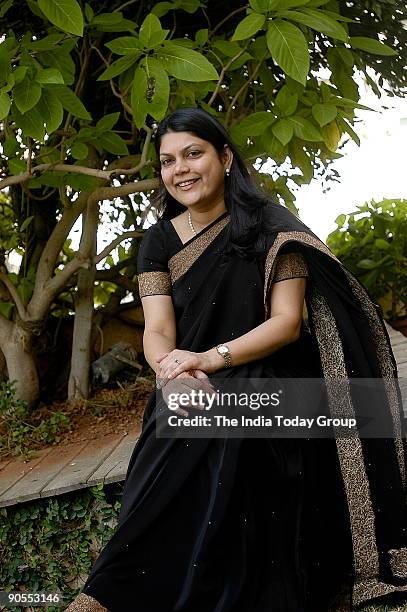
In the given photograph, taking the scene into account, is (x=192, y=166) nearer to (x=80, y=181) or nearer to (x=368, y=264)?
(x=80, y=181)

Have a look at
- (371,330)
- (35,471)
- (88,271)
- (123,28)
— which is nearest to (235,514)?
(371,330)

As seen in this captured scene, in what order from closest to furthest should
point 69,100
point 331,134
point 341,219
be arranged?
1. point 69,100
2. point 331,134
3. point 341,219

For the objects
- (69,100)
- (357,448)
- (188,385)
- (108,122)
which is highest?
(108,122)

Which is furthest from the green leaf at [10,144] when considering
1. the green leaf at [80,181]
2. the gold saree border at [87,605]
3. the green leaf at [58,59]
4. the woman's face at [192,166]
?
the gold saree border at [87,605]

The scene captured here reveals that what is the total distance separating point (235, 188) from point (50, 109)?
0.55 m

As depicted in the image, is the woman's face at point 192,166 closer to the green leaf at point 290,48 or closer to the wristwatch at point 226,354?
the green leaf at point 290,48

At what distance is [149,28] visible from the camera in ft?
6.36

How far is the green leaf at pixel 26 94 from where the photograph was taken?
194 centimetres

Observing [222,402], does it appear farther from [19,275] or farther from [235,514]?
[19,275]

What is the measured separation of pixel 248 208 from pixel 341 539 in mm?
917

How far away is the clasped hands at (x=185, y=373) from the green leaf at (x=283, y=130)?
70cm

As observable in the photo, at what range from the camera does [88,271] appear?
3281 mm

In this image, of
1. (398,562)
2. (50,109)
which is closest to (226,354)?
(398,562)

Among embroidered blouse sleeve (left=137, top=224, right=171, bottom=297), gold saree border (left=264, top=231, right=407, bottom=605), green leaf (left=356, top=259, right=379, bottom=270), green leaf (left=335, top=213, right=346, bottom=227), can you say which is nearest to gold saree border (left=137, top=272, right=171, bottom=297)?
embroidered blouse sleeve (left=137, top=224, right=171, bottom=297)
